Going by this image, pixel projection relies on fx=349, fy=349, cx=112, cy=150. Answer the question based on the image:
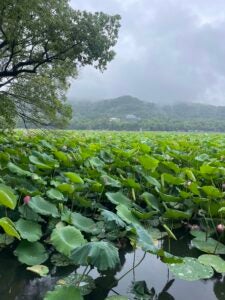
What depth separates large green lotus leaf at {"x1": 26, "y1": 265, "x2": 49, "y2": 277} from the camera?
1.53m

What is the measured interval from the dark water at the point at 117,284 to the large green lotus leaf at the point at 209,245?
0.23m

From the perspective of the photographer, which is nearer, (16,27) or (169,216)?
(169,216)

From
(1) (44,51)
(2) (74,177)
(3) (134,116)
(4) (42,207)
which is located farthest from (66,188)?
(3) (134,116)

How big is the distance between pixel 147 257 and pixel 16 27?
5.18 metres

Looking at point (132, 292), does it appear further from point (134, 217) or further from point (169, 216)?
point (169, 216)

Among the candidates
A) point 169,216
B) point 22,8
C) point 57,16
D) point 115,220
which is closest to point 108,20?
point 57,16

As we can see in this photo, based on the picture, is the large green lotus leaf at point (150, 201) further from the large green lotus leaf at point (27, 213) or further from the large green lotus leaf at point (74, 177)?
the large green lotus leaf at point (27, 213)

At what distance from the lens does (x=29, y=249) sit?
5.56ft

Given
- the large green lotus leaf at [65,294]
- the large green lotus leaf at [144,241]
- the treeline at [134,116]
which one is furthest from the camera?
the treeline at [134,116]

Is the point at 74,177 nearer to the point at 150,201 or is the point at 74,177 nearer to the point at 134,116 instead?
the point at 150,201

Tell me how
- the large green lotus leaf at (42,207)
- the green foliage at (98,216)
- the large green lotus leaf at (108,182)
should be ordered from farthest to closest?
the large green lotus leaf at (108,182)
the large green lotus leaf at (42,207)
the green foliage at (98,216)

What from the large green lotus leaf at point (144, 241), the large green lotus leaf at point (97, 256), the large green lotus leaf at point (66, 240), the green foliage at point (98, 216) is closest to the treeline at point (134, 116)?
the green foliage at point (98, 216)

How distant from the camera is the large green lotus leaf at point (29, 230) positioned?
1658mm

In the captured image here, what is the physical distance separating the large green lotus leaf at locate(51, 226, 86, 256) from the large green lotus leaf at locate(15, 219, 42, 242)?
0.18m
